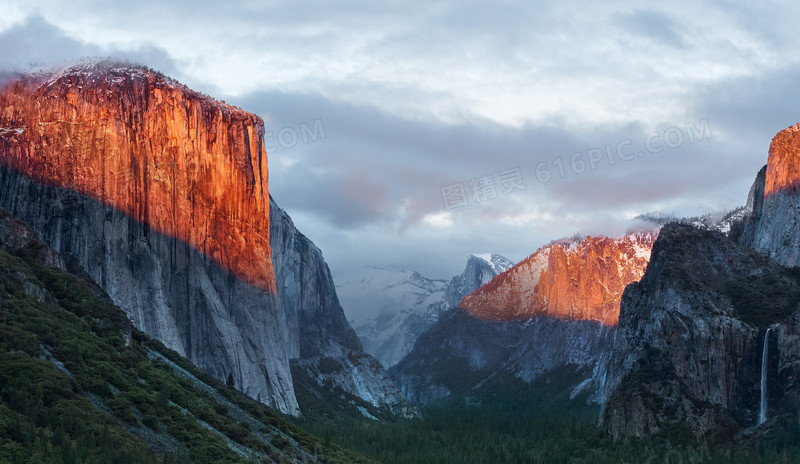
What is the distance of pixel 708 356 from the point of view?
179875 mm

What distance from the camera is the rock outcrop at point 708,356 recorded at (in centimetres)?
17250

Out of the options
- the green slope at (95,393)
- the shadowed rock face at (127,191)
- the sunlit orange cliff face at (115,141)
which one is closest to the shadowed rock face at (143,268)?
the shadowed rock face at (127,191)

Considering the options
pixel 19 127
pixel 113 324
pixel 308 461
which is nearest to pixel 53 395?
pixel 113 324

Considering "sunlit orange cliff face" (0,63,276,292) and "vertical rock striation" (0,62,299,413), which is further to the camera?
"sunlit orange cliff face" (0,63,276,292)

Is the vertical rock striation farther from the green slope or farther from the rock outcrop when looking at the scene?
the rock outcrop

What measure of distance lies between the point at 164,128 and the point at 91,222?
29.0m

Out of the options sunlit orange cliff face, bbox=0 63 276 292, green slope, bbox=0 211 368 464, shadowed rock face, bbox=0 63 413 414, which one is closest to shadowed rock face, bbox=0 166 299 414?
shadowed rock face, bbox=0 63 413 414

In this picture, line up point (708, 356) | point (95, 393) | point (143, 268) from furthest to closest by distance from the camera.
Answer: point (708, 356) < point (143, 268) < point (95, 393)

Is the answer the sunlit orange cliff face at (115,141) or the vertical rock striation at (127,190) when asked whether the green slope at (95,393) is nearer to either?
the vertical rock striation at (127,190)

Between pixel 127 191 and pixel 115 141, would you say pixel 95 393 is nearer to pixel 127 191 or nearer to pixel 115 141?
pixel 127 191

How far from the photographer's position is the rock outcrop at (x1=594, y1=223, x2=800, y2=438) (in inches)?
6791

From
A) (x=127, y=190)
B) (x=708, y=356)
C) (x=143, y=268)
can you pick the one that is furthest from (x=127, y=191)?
(x=708, y=356)

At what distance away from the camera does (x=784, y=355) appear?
172m

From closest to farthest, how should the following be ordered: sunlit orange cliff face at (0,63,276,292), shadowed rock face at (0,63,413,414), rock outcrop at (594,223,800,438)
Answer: shadowed rock face at (0,63,413,414) < rock outcrop at (594,223,800,438) < sunlit orange cliff face at (0,63,276,292)
